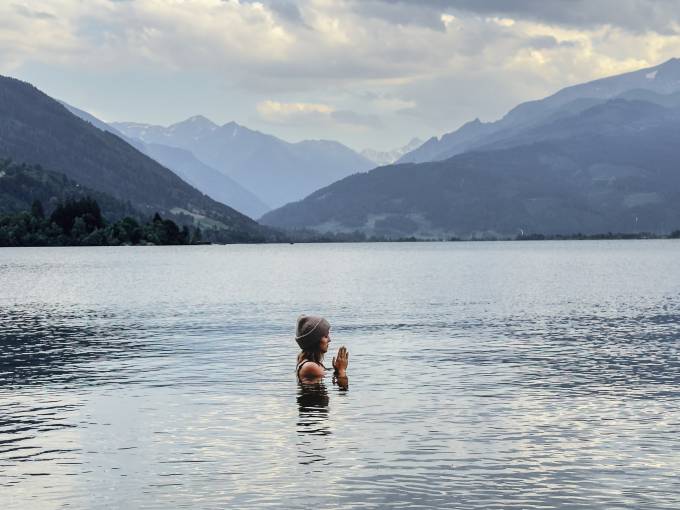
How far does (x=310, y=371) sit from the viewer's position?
152 feet

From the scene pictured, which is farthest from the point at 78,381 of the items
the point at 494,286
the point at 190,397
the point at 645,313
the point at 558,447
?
the point at 494,286

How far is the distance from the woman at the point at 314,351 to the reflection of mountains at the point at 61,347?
969cm

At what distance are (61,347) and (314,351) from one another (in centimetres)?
2486

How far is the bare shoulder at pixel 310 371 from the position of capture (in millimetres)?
46344

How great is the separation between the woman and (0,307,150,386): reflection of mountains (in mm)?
9694

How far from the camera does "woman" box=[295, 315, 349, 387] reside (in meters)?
44.4

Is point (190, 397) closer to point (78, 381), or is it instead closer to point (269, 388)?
point (269, 388)

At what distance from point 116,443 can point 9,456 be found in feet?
11.9

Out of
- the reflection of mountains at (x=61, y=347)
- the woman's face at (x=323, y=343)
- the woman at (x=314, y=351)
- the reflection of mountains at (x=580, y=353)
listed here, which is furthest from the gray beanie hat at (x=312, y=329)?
the reflection of mountains at (x=61, y=347)

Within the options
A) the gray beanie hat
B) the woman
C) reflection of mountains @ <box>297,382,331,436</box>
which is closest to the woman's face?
the woman

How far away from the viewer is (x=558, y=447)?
31.3 meters

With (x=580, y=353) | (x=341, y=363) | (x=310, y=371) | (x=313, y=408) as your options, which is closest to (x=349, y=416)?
(x=313, y=408)

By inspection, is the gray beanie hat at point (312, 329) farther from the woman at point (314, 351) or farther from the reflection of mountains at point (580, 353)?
the reflection of mountains at point (580, 353)

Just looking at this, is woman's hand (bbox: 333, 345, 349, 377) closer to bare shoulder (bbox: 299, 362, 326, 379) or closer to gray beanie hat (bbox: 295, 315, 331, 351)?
gray beanie hat (bbox: 295, 315, 331, 351)
